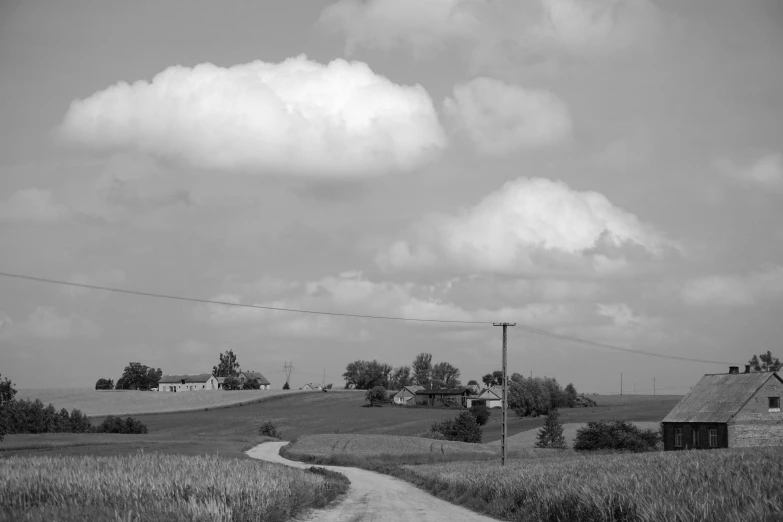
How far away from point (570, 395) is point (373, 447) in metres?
119

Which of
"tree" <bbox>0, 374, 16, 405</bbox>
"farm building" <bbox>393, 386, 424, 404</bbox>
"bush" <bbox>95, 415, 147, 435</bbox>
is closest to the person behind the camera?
"tree" <bbox>0, 374, 16, 405</bbox>

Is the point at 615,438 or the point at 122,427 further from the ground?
the point at 615,438

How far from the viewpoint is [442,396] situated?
7328 inches

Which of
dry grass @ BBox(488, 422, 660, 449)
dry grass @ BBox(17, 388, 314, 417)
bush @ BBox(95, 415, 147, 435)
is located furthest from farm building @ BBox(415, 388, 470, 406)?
bush @ BBox(95, 415, 147, 435)

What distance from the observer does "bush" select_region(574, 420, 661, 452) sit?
8044 centimetres

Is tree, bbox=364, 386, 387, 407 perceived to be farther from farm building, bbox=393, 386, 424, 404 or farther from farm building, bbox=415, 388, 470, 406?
farm building, bbox=415, 388, 470, 406

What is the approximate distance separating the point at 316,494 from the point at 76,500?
32.2 ft

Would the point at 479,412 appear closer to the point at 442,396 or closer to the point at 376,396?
the point at 376,396

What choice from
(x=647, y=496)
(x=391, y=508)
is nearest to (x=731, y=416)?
(x=391, y=508)

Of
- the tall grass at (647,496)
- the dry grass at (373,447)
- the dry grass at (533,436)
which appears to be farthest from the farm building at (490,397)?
the tall grass at (647,496)

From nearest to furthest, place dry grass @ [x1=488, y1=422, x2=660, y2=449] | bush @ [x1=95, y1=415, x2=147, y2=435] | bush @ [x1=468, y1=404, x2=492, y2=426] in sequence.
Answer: dry grass @ [x1=488, y1=422, x2=660, y2=449], bush @ [x1=95, y1=415, x2=147, y2=435], bush @ [x1=468, y1=404, x2=492, y2=426]

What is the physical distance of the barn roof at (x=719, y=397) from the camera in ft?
232

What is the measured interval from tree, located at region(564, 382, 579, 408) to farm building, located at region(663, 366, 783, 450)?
4372 inches

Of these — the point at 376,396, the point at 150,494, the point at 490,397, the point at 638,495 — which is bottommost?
the point at 490,397
